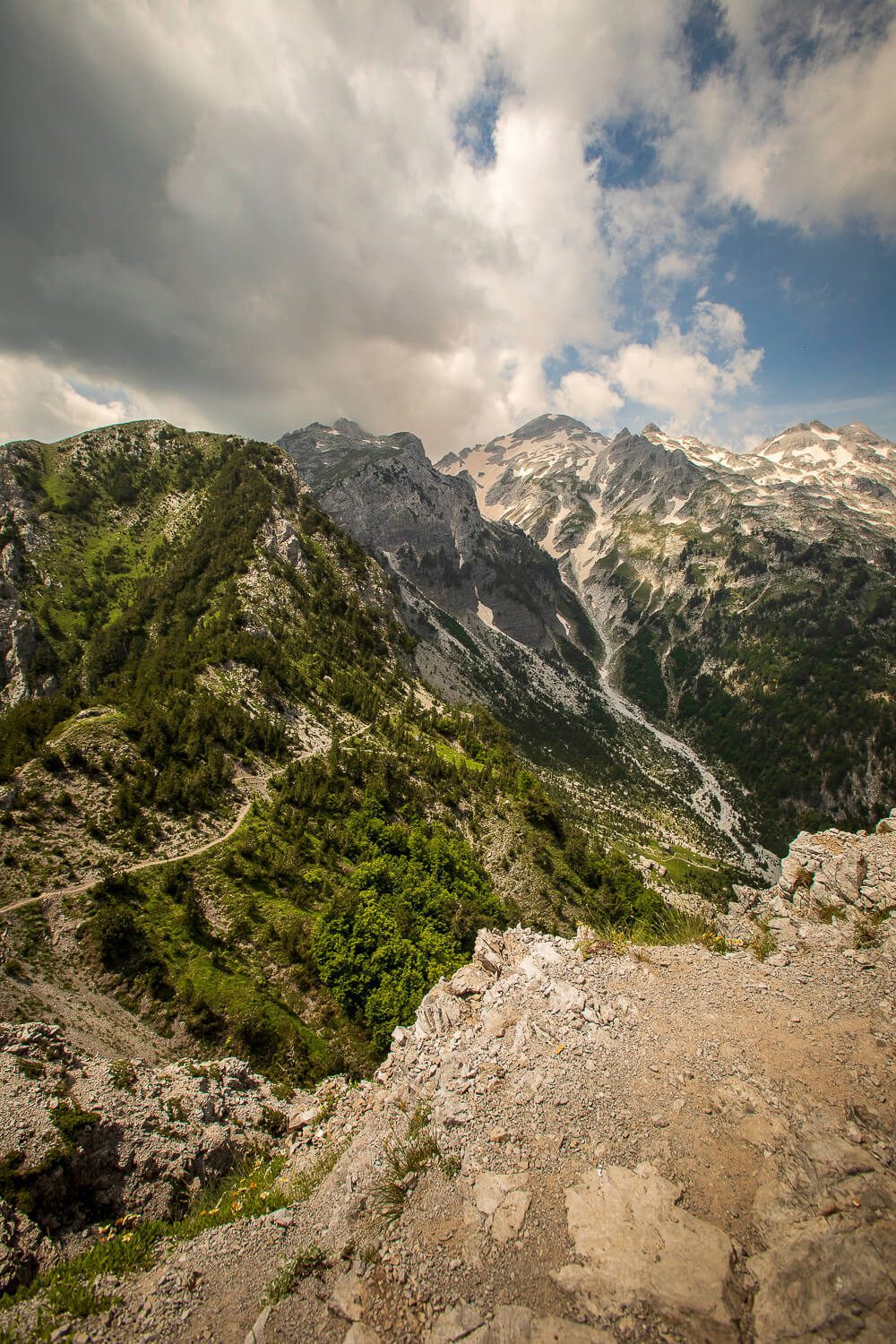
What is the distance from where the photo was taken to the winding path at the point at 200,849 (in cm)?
2733

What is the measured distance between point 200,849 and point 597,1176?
3324cm

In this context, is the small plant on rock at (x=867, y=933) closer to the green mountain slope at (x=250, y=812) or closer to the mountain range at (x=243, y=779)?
the mountain range at (x=243, y=779)

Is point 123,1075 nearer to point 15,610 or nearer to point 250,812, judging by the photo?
point 250,812

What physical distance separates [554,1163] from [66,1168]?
47.7ft

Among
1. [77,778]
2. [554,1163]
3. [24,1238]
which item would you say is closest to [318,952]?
[24,1238]

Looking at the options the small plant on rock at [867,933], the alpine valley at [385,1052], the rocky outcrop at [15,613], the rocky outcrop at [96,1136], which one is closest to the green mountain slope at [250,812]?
the alpine valley at [385,1052]

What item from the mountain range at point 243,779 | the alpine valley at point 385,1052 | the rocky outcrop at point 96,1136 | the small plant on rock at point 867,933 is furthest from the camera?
the mountain range at point 243,779

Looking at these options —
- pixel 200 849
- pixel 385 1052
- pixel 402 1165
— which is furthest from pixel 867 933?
pixel 200 849

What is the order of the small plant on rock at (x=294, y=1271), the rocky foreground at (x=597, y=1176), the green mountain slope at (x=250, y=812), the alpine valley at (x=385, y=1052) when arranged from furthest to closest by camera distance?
1. the green mountain slope at (x=250, y=812)
2. the small plant on rock at (x=294, y=1271)
3. the alpine valley at (x=385, y=1052)
4. the rocky foreground at (x=597, y=1176)

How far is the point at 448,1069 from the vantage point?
A: 1389cm

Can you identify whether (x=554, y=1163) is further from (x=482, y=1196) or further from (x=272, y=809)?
(x=272, y=809)

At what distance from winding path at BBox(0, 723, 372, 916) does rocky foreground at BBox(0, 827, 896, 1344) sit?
13.8 m

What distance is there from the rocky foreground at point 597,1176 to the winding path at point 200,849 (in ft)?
45.3

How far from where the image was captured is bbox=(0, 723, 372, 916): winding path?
27.3m
